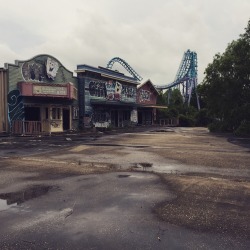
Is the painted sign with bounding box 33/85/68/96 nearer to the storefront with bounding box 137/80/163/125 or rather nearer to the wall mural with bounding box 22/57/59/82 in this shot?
the wall mural with bounding box 22/57/59/82

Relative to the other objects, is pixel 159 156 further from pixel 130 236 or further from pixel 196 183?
pixel 130 236

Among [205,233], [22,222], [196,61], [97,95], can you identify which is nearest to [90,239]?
[22,222]

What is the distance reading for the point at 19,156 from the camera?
12750 mm

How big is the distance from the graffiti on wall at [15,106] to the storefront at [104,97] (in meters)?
8.64

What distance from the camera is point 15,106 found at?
82.9ft

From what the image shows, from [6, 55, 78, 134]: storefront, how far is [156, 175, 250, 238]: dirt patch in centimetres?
1965

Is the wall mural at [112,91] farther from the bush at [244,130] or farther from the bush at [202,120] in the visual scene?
the bush at [244,130]

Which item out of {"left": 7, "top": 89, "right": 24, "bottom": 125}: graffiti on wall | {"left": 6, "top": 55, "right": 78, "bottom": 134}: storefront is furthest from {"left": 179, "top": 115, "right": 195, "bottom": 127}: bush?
{"left": 7, "top": 89, "right": 24, "bottom": 125}: graffiti on wall

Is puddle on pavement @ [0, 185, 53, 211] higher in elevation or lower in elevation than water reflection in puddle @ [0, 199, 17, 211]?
higher

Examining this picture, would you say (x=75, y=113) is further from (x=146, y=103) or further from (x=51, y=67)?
(x=146, y=103)

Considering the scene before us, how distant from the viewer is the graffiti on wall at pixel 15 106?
82.2 ft

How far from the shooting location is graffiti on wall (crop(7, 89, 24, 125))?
82.2 ft

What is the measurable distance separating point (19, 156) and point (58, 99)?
16.7 metres

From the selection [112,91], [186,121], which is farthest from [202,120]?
[112,91]
